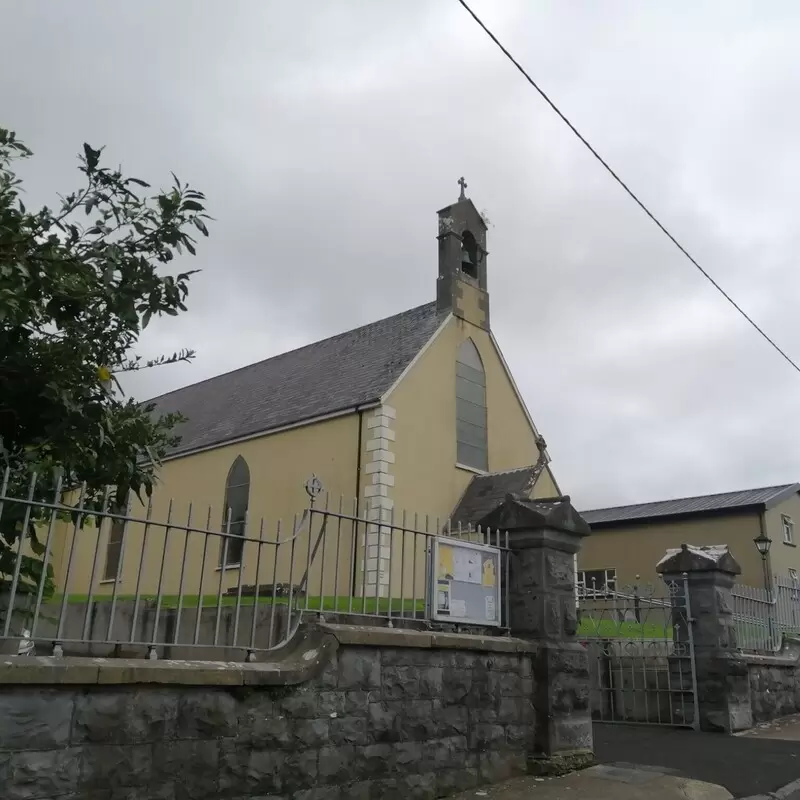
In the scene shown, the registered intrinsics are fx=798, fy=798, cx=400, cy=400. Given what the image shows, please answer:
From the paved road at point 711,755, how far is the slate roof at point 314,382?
30.0ft

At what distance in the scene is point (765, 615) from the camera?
580 inches

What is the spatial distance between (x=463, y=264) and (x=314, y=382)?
5337mm

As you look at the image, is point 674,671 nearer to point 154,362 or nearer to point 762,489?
point 154,362

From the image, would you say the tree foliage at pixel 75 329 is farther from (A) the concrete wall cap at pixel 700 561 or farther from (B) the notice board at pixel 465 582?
(A) the concrete wall cap at pixel 700 561

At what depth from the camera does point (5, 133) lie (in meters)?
5.66

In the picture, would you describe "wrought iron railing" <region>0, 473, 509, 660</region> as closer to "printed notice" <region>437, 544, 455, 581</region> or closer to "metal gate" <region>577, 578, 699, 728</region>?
"printed notice" <region>437, 544, 455, 581</region>

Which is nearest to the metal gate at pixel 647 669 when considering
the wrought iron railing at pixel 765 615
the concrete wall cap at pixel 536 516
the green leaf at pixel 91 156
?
the wrought iron railing at pixel 765 615

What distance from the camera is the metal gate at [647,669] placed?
12250 millimetres

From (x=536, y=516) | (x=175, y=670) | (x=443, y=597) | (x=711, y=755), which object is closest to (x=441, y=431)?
(x=711, y=755)

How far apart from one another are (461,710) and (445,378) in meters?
13.2

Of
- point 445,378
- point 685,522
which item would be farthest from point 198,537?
point 685,522

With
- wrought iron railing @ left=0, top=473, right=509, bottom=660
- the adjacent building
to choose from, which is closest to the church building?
wrought iron railing @ left=0, top=473, right=509, bottom=660

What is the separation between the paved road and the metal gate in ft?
1.63

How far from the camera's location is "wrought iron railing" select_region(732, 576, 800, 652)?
1341cm
